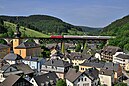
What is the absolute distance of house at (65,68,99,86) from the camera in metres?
38.2

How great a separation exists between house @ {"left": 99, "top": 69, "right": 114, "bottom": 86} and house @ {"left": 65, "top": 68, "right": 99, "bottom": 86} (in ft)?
3.73

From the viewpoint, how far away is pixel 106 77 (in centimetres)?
4175

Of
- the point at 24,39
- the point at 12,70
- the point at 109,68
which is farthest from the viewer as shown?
the point at 24,39

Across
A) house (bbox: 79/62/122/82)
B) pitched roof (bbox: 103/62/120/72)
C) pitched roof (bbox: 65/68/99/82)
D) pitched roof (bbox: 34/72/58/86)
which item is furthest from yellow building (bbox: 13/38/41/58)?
pitched roof (bbox: 34/72/58/86)

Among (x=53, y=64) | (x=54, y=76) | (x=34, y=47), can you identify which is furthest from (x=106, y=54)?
(x=54, y=76)

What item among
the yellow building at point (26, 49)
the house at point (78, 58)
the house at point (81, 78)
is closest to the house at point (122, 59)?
the house at point (78, 58)

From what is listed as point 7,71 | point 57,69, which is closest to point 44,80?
point 7,71

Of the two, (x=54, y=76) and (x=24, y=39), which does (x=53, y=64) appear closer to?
(x=54, y=76)

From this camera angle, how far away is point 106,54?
65562mm

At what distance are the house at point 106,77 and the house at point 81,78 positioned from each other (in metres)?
1.14

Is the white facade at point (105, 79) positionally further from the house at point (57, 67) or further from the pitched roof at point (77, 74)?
the house at point (57, 67)

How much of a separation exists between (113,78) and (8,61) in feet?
74.8

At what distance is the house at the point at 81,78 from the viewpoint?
38.2 metres

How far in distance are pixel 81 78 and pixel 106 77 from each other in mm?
5366
